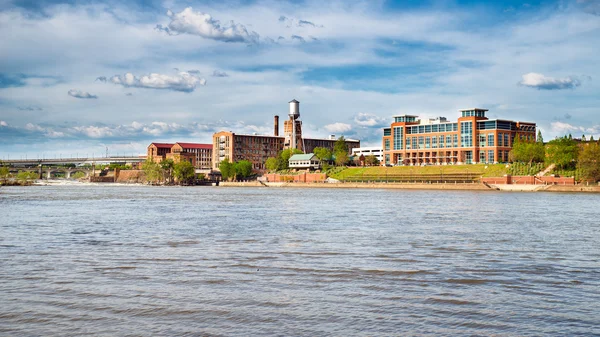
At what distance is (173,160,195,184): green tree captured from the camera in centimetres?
18250

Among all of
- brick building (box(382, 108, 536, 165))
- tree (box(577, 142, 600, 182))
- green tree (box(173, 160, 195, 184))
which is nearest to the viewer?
tree (box(577, 142, 600, 182))

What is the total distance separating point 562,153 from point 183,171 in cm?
10673

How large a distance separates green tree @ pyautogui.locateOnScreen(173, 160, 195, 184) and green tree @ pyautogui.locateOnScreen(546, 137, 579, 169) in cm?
10189

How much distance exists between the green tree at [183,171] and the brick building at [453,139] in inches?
2325

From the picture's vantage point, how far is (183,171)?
18350 centimetres

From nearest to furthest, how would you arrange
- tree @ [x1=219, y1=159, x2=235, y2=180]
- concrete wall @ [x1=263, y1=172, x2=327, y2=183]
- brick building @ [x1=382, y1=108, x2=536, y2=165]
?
brick building @ [x1=382, y1=108, x2=536, y2=165] → concrete wall @ [x1=263, y1=172, x2=327, y2=183] → tree @ [x1=219, y1=159, x2=235, y2=180]

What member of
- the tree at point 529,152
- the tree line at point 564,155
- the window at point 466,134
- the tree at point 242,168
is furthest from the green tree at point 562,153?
the tree at point 242,168

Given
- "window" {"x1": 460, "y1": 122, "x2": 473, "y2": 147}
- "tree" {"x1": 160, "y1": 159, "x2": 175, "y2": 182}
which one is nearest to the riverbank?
"tree" {"x1": 160, "y1": 159, "x2": 175, "y2": 182}

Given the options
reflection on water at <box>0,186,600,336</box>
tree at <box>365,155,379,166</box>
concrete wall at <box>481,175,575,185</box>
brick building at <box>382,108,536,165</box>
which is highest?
brick building at <box>382,108,536,165</box>

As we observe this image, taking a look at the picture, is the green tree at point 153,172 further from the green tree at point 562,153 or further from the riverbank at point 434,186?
the green tree at point 562,153

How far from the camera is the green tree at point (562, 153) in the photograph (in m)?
125

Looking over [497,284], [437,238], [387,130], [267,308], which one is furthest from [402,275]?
[387,130]

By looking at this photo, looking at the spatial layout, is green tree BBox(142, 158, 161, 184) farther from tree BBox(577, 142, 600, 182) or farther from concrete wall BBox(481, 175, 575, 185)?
tree BBox(577, 142, 600, 182)

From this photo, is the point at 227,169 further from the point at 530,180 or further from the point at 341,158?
the point at 530,180
